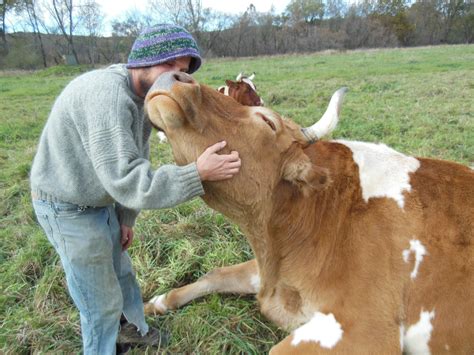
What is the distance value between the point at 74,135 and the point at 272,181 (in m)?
1.12

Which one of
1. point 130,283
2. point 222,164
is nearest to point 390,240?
point 222,164

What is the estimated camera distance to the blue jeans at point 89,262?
242cm

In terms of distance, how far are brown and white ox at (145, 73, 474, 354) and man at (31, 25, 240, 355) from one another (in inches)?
7.4

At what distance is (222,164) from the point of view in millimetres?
2172

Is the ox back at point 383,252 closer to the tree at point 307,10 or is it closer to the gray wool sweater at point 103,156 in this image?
the gray wool sweater at point 103,156

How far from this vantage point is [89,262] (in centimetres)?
243

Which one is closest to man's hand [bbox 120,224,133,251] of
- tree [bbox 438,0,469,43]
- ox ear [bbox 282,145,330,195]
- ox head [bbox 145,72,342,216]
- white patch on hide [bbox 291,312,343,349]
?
ox head [bbox 145,72,342,216]

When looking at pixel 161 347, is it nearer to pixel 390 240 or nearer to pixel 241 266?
pixel 241 266

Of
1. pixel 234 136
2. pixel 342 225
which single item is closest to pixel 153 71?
pixel 234 136

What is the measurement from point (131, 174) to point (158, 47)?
2.46ft

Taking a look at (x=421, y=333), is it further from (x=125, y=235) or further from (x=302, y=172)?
(x=125, y=235)

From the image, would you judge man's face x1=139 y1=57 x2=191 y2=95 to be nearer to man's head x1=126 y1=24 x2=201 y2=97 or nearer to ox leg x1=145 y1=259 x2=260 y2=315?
man's head x1=126 y1=24 x2=201 y2=97

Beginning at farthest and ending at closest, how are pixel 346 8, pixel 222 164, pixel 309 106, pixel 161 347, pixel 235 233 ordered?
pixel 346 8, pixel 309 106, pixel 235 233, pixel 161 347, pixel 222 164

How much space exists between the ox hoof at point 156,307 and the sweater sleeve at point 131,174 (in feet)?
4.74
